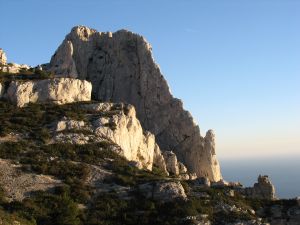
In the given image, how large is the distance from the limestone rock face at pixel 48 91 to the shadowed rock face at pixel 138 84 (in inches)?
487

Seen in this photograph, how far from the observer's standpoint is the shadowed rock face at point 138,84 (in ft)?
298

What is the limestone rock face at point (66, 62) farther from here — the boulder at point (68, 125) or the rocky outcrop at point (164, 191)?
the rocky outcrop at point (164, 191)

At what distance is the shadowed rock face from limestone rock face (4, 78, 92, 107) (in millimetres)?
12380

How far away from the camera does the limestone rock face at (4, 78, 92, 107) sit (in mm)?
70375

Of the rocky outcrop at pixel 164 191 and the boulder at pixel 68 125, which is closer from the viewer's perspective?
the rocky outcrop at pixel 164 191

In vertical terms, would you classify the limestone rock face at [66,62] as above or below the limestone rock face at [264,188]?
above

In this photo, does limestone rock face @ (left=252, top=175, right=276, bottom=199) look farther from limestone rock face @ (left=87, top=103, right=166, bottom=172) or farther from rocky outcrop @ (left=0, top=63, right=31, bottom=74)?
rocky outcrop @ (left=0, top=63, right=31, bottom=74)

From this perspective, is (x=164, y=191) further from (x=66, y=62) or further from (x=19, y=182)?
(x=66, y=62)

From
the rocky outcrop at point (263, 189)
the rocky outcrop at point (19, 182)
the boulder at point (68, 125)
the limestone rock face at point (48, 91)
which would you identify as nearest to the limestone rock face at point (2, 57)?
the limestone rock face at point (48, 91)

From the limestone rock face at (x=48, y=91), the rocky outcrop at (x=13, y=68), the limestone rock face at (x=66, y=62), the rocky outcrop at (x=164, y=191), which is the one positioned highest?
the limestone rock face at (x=66, y=62)

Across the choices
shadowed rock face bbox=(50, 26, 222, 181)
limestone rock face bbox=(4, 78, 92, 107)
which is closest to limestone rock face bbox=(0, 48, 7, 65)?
shadowed rock face bbox=(50, 26, 222, 181)

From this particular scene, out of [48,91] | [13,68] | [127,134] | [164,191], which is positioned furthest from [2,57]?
[164,191]

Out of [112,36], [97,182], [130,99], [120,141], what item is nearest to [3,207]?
[97,182]

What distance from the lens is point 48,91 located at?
2872 inches
